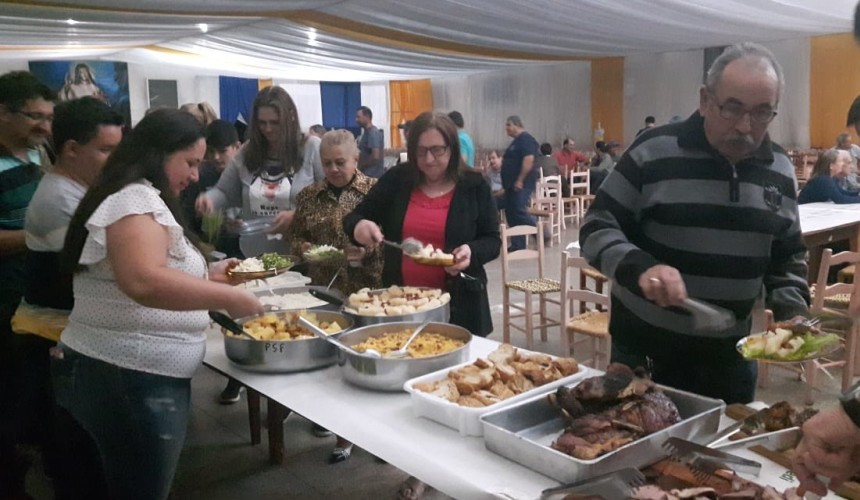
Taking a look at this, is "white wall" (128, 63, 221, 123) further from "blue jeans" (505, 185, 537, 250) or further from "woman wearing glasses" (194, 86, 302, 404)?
"woman wearing glasses" (194, 86, 302, 404)

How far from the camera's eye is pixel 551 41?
8703mm

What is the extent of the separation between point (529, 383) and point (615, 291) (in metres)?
0.38

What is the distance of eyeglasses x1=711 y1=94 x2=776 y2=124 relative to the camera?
4.97 ft

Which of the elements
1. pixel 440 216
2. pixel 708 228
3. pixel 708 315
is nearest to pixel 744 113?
pixel 708 228

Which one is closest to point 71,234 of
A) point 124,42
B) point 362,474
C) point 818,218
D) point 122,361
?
point 122,361

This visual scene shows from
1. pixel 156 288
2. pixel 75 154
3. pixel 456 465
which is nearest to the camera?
pixel 456 465

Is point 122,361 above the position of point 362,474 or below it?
above

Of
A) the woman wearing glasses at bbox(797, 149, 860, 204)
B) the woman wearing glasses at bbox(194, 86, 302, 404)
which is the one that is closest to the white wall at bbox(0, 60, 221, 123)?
the woman wearing glasses at bbox(194, 86, 302, 404)

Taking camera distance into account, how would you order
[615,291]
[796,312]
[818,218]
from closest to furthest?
1. [796,312]
2. [615,291]
3. [818,218]

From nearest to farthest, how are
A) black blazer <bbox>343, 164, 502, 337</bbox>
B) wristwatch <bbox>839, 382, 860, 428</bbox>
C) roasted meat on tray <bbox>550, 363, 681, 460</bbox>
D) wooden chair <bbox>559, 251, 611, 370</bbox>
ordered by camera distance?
wristwatch <bbox>839, 382, 860, 428</bbox> → roasted meat on tray <bbox>550, 363, 681, 460</bbox> → black blazer <bbox>343, 164, 502, 337</bbox> → wooden chair <bbox>559, 251, 611, 370</bbox>

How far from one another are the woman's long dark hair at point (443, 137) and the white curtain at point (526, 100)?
32.2 ft

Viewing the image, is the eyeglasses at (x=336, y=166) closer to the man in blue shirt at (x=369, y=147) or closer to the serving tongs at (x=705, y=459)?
the serving tongs at (x=705, y=459)

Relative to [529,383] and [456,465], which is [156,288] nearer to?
[456,465]

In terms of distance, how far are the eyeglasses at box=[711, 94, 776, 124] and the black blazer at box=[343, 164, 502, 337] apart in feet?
3.16
